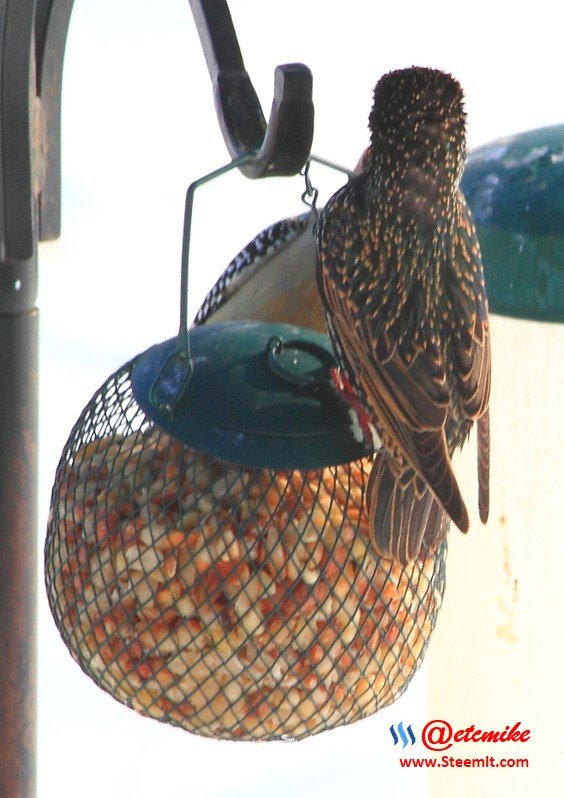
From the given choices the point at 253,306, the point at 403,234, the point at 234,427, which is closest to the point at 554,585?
the point at 253,306

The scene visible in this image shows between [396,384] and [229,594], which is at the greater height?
[396,384]

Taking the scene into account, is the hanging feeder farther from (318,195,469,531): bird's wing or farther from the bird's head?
the bird's head

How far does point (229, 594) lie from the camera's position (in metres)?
1.46

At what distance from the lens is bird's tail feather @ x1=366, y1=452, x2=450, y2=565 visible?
4.84 feet

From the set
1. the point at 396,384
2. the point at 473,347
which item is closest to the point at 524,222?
the point at 473,347

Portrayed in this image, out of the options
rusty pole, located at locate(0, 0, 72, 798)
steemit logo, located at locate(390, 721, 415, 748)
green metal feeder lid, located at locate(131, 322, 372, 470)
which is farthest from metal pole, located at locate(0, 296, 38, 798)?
steemit logo, located at locate(390, 721, 415, 748)

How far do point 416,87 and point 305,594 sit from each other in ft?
2.30

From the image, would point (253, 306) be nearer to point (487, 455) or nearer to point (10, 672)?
point (487, 455)

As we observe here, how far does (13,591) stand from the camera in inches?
61.9

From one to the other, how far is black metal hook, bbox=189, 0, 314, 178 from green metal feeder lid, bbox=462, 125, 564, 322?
36 cm

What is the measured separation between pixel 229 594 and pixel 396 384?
1.12 ft

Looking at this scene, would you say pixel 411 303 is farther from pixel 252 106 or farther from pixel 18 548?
pixel 18 548

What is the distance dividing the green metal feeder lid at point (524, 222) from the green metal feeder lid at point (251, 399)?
0.94ft

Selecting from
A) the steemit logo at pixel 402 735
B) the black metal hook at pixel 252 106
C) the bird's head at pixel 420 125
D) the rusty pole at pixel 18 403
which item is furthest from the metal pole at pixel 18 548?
the steemit logo at pixel 402 735
